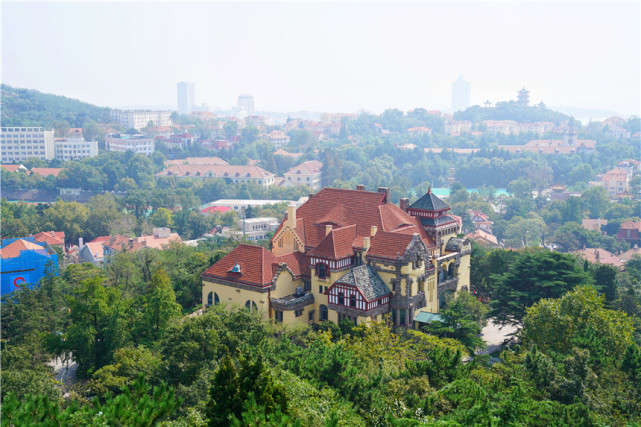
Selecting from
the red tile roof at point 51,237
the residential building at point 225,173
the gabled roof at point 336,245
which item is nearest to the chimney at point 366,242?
the gabled roof at point 336,245

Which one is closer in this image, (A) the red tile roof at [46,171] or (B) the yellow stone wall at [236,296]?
(B) the yellow stone wall at [236,296]

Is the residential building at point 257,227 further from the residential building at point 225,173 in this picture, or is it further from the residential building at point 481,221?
the residential building at point 225,173

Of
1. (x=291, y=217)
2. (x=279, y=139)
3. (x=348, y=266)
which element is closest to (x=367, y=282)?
(x=348, y=266)

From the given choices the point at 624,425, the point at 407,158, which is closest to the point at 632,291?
the point at 624,425

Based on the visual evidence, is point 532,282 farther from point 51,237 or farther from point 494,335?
point 51,237

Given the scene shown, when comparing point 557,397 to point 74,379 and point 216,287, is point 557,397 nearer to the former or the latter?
point 216,287

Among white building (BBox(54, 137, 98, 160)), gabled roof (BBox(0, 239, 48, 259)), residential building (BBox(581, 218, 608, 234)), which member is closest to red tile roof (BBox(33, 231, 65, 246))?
gabled roof (BBox(0, 239, 48, 259))

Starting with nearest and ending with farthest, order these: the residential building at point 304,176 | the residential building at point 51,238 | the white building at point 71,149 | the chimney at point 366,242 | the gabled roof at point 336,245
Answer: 1. the gabled roof at point 336,245
2. the chimney at point 366,242
3. the residential building at point 51,238
4. the residential building at point 304,176
5. the white building at point 71,149
